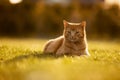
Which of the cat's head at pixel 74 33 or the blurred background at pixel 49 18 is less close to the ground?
the cat's head at pixel 74 33

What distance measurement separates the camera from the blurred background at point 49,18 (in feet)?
87.2

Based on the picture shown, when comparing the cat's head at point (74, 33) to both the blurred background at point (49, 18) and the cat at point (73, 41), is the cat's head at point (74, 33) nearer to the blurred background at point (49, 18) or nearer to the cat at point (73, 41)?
the cat at point (73, 41)

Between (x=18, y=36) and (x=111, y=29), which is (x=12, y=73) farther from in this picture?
(x=111, y=29)

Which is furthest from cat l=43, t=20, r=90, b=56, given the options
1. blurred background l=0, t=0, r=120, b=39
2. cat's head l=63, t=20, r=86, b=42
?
blurred background l=0, t=0, r=120, b=39

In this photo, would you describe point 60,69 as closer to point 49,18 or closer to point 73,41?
point 73,41

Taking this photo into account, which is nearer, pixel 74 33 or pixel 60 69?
pixel 60 69

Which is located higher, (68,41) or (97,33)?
(68,41)

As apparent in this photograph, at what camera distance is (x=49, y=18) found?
89.5ft

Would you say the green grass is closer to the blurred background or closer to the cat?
the cat

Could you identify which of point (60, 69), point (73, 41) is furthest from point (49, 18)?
point (60, 69)

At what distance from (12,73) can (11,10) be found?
59.7 ft

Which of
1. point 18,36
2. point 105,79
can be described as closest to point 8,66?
point 105,79

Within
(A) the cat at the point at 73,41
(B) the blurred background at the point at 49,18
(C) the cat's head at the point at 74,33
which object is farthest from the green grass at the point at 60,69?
(B) the blurred background at the point at 49,18

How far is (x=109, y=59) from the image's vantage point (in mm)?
11945
